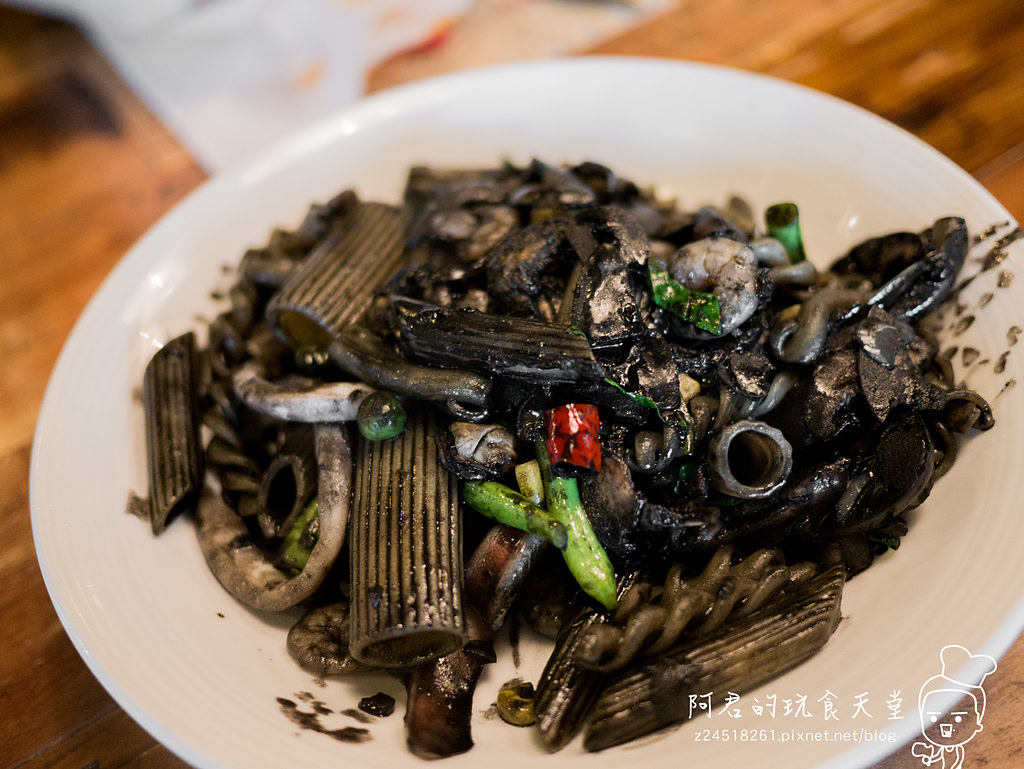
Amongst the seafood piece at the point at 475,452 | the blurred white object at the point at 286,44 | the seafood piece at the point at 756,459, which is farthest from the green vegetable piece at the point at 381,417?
the blurred white object at the point at 286,44

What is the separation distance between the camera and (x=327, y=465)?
6.08 feet

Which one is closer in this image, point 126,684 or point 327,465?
point 126,684

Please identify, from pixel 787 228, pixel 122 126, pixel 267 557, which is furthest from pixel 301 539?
pixel 122 126

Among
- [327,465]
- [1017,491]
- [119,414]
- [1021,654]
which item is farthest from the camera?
[119,414]

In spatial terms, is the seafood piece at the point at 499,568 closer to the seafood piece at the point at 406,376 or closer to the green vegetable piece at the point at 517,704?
the green vegetable piece at the point at 517,704

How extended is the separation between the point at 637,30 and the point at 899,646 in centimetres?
279

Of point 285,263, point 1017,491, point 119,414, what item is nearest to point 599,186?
point 285,263

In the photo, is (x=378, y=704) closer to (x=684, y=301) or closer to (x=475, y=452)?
(x=475, y=452)

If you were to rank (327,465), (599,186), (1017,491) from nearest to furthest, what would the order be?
(1017,491)
(327,465)
(599,186)

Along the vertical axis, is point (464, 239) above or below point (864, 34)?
below

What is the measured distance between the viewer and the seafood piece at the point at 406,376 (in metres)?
1.73

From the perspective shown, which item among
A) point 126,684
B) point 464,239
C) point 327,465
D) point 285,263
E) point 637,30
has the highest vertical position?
point 637,30

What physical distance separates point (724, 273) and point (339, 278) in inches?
40.6

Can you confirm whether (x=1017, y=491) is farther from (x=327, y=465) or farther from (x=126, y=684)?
(x=126, y=684)
